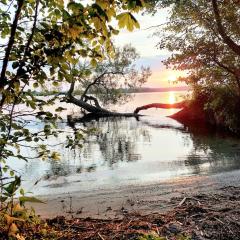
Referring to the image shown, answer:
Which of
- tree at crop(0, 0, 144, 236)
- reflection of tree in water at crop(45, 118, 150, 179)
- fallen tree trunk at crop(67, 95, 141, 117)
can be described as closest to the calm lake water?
reflection of tree in water at crop(45, 118, 150, 179)

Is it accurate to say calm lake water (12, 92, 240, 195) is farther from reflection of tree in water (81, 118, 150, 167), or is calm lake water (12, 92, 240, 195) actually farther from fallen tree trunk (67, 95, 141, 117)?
fallen tree trunk (67, 95, 141, 117)

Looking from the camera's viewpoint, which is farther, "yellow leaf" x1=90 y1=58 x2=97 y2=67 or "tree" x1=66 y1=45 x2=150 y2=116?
"tree" x1=66 y1=45 x2=150 y2=116

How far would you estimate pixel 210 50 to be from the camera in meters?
28.6

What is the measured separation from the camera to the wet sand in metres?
10.7

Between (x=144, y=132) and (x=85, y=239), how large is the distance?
3362cm

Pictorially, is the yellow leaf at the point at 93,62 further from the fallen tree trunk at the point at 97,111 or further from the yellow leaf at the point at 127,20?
the fallen tree trunk at the point at 97,111

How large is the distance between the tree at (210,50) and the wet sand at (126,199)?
18.0ft

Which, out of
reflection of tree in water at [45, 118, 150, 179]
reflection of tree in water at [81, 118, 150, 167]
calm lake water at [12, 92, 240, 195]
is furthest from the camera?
reflection of tree in water at [81, 118, 150, 167]

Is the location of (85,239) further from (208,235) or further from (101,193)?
(101,193)

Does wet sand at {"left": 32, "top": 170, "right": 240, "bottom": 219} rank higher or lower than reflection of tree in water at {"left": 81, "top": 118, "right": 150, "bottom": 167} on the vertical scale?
lower

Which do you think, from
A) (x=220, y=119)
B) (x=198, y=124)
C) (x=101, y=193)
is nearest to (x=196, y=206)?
(x=101, y=193)

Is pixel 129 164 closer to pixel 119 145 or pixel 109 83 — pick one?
pixel 119 145

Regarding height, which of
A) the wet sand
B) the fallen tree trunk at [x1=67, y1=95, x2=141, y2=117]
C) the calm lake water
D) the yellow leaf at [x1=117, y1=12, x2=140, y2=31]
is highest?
the fallen tree trunk at [x1=67, y1=95, x2=141, y2=117]

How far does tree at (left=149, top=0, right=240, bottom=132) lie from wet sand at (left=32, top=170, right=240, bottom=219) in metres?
5.49
